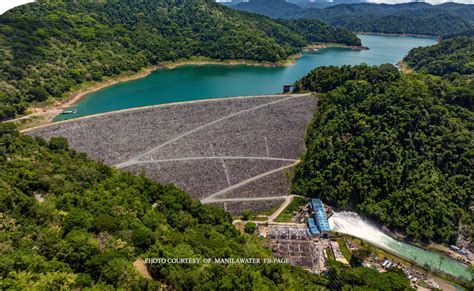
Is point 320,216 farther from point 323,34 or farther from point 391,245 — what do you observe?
point 323,34

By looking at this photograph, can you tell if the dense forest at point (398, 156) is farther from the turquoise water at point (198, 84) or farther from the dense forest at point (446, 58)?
the dense forest at point (446, 58)

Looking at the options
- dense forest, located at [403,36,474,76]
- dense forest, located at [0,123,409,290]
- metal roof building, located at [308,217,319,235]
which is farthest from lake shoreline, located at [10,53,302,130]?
metal roof building, located at [308,217,319,235]

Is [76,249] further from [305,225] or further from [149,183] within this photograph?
[305,225]

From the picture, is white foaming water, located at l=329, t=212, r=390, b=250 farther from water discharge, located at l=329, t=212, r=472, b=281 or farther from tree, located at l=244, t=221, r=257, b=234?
tree, located at l=244, t=221, r=257, b=234

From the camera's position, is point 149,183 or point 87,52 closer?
point 149,183

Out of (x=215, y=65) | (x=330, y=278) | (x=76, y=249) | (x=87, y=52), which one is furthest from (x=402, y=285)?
(x=215, y=65)

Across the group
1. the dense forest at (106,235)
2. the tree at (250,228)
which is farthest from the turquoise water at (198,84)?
the tree at (250,228)
